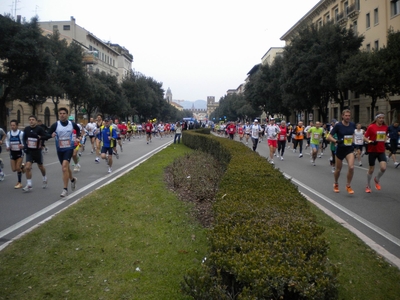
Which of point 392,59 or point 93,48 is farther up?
point 93,48

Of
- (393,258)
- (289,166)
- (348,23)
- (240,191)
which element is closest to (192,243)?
(240,191)

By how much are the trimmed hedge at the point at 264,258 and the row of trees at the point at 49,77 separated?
3115 centimetres

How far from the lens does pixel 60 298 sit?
3.90 m

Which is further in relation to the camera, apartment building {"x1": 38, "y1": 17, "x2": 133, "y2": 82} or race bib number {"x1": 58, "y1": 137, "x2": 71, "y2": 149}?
apartment building {"x1": 38, "y1": 17, "x2": 133, "y2": 82}

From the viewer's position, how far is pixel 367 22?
148 feet

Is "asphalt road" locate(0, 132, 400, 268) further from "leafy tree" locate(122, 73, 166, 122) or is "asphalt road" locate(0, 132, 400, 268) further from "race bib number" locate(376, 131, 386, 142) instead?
"leafy tree" locate(122, 73, 166, 122)

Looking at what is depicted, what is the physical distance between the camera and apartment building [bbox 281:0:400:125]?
39.6m

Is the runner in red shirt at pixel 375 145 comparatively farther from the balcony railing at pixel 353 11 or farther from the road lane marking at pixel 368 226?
the balcony railing at pixel 353 11

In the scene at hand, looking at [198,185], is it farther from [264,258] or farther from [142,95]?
[142,95]

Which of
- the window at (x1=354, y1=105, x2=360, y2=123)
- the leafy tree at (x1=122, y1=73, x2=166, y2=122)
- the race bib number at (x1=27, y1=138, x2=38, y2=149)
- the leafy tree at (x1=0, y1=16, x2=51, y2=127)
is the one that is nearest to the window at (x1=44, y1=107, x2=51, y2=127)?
the leafy tree at (x1=122, y1=73, x2=166, y2=122)

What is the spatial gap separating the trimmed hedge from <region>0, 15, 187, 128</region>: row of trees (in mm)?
31149

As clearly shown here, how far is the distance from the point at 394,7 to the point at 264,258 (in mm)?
42036

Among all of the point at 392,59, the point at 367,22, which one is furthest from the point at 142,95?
the point at 392,59

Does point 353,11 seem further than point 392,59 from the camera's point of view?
A: Yes
